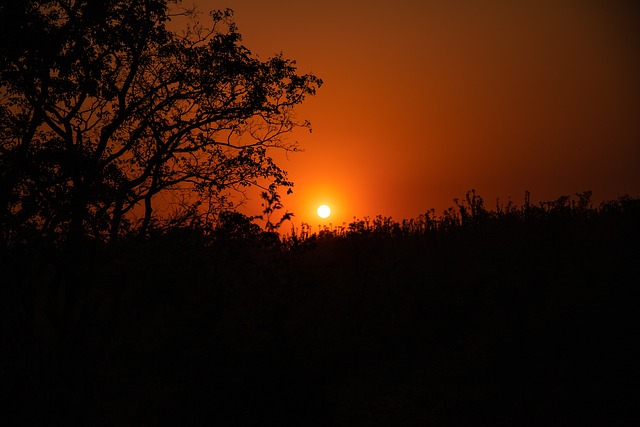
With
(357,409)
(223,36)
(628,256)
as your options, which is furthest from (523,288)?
(223,36)

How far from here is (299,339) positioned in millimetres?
12266

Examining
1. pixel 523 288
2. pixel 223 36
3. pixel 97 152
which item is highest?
pixel 223 36

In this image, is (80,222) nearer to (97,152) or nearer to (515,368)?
(97,152)

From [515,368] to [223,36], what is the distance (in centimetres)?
1016

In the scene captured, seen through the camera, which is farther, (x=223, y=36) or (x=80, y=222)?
(x=223, y=36)

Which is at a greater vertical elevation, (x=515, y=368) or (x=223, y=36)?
(x=223, y=36)

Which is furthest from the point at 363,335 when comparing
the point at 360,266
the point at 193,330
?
the point at 193,330

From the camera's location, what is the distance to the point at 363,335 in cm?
1606

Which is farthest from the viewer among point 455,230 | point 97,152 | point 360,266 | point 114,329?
point 455,230

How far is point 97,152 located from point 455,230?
42.0 feet

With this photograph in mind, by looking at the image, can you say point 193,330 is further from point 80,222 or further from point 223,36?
point 223,36

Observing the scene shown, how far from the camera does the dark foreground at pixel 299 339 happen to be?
1092 centimetres

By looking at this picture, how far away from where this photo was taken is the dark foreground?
1092cm

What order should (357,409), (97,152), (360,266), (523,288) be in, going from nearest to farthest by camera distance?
(97,152), (357,409), (523,288), (360,266)
